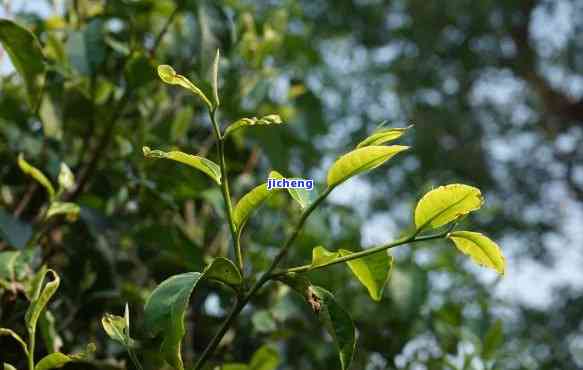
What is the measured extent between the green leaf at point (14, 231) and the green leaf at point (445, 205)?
49 cm

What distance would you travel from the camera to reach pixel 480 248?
55 centimetres

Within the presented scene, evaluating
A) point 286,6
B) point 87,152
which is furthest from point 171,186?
point 286,6

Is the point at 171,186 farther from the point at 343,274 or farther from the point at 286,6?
the point at 286,6

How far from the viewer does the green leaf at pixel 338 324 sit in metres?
0.54

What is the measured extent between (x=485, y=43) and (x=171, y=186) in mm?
4971

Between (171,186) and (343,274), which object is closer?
(171,186)

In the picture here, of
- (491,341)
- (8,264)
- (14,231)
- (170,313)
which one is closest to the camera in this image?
(170,313)

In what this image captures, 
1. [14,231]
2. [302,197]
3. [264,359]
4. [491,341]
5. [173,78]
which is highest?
[173,78]

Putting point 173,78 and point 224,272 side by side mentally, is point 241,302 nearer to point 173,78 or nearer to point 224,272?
point 224,272

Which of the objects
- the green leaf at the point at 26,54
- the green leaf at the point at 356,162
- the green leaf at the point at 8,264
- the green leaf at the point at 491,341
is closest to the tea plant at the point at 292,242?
the green leaf at the point at 356,162

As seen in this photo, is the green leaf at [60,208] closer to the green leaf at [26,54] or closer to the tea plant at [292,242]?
the green leaf at [26,54]

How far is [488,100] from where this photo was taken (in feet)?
18.5

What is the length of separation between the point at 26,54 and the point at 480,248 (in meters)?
0.54

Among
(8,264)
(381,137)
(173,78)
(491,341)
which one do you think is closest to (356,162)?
(381,137)
